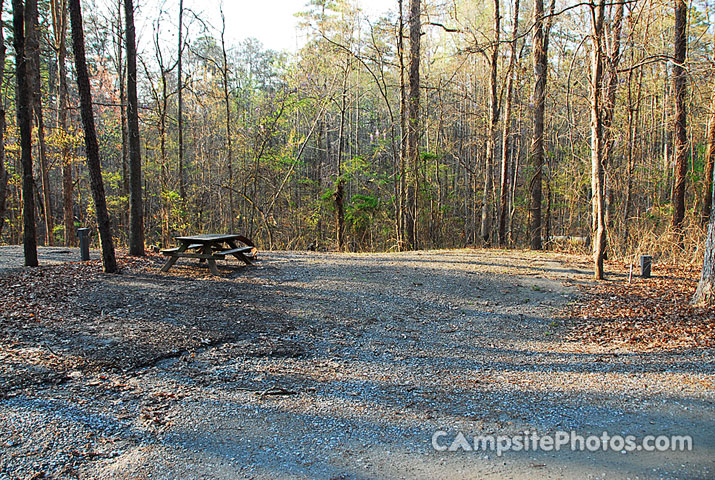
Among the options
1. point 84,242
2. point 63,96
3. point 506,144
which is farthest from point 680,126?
point 63,96

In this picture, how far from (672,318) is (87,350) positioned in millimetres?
6552

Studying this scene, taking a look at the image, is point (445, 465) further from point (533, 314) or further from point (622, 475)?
point (533, 314)

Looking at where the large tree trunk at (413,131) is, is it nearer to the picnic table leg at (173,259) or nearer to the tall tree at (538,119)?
the tall tree at (538,119)

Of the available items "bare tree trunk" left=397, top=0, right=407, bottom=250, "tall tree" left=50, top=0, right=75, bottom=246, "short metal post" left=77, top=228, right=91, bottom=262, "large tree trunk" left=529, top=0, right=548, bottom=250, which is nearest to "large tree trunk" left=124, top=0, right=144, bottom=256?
"short metal post" left=77, top=228, right=91, bottom=262

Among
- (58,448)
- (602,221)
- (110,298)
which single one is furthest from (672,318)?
(110,298)

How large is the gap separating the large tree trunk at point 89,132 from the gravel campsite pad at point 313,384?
61cm

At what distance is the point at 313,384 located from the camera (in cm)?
380

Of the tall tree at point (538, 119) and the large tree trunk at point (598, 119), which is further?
the tall tree at point (538, 119)

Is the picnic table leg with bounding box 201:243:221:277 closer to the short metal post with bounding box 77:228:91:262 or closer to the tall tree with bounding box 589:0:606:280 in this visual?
the short metal post with bounding box 77:228:91:262

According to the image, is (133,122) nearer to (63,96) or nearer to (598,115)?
(63,96)

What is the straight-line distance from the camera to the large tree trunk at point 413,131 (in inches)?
502

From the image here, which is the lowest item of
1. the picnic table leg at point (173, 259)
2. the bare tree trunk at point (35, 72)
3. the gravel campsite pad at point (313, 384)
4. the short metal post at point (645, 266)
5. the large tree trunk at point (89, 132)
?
the gravel campsite pad at point (313, 384)

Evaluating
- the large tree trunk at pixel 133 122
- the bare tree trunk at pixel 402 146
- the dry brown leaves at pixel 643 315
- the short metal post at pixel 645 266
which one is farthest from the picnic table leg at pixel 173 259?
the short metal post at pixel 645 266

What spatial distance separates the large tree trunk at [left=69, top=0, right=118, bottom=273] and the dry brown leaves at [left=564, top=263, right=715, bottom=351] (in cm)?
679
